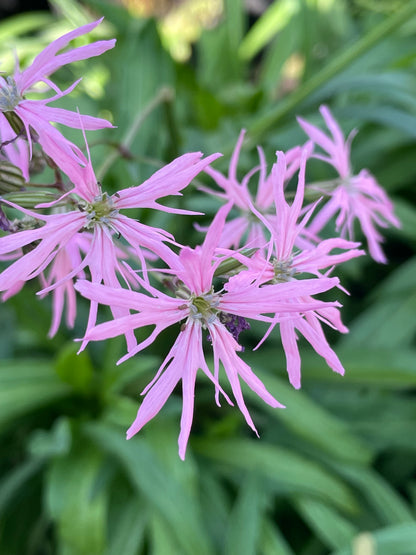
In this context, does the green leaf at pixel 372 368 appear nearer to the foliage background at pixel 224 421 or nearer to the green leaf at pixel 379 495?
the foliage background at pixel 224 421

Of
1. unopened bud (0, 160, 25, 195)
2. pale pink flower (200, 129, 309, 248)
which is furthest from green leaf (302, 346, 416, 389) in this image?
unopened bud (0, 160, 25, 195)

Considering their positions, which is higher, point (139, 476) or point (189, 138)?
point (189, 138)

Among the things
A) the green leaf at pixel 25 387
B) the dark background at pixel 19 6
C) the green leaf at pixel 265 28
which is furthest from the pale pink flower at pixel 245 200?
the dark background at pixel 19 6

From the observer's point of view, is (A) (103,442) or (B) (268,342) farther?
(B) (268,342)

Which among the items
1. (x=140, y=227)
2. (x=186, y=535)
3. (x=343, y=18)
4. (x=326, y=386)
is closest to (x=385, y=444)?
(x=326, y=386)

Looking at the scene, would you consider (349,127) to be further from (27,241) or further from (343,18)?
(27,241)

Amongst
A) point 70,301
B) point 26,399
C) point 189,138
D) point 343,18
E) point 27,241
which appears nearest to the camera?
point 27,241

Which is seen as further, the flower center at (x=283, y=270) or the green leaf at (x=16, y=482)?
the green leaf at (x=16, y=482)
